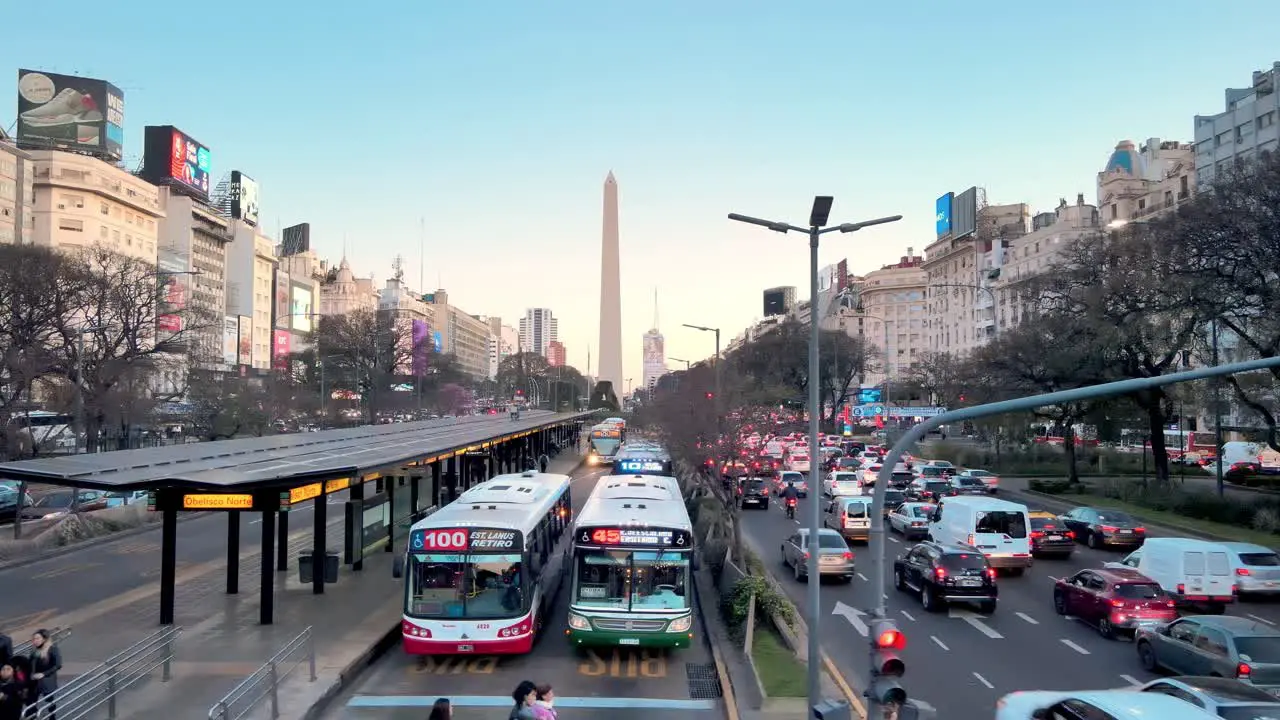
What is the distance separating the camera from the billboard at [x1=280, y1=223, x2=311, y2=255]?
169 meters

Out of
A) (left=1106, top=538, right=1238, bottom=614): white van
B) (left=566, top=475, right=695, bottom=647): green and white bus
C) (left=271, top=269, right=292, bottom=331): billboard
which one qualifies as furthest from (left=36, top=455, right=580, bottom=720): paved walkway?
(left=271, top=269, right=292, bottom=331): billboard

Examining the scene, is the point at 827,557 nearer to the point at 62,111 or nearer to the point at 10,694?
the point at 10,694

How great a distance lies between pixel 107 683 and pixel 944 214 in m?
118

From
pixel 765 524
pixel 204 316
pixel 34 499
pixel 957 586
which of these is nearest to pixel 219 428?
pixel 204 316

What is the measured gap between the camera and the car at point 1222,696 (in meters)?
10.0

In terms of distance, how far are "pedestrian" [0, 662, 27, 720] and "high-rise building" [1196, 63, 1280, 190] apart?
230ft

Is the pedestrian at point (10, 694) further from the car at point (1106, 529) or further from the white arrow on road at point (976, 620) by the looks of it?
the car at point (1106, 529)

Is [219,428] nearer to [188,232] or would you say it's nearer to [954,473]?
[954,473]

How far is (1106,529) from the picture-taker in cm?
2911

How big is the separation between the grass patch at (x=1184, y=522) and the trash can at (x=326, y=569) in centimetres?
2688

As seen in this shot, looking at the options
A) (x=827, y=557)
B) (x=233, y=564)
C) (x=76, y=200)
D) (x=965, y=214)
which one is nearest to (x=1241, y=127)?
(x=965, y=214)

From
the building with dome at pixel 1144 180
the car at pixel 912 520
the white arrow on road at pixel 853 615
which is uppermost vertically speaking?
the building with dome at pixel 1144 180

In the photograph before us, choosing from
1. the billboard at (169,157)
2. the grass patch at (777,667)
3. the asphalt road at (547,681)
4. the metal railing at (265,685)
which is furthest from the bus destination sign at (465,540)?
the billboard at (169,157)

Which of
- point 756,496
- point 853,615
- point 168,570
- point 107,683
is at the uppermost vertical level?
point 168,570
